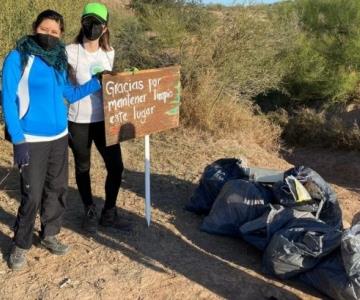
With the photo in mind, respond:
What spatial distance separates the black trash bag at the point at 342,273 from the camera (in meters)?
3.71

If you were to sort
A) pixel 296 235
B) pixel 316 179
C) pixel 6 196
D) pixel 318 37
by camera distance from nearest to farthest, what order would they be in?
pixel 296 235
pixel 316 179
pixel 6 196
pixel 318 37

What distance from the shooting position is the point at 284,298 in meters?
3.94

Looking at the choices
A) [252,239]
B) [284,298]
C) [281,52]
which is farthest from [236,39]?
[284,298]

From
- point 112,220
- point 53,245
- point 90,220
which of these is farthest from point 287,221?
point 53,245

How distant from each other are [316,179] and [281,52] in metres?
7.57

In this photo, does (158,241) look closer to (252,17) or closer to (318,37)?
(252,17)

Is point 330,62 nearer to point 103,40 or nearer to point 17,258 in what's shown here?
point 103,40

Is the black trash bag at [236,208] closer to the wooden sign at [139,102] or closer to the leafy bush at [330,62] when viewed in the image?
the wooden sign at [139,102]

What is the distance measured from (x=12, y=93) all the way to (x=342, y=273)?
261cm

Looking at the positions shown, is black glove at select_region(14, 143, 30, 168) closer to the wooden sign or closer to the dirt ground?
the wooden sign

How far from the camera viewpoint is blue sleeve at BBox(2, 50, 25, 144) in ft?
11.3

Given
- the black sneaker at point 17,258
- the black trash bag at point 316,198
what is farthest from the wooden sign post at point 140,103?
the black trash bag at point 316,198

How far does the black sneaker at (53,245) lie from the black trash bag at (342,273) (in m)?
1.89

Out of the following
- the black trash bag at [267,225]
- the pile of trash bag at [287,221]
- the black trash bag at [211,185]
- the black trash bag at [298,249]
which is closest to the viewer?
the pile of trash bag at [287,221]
